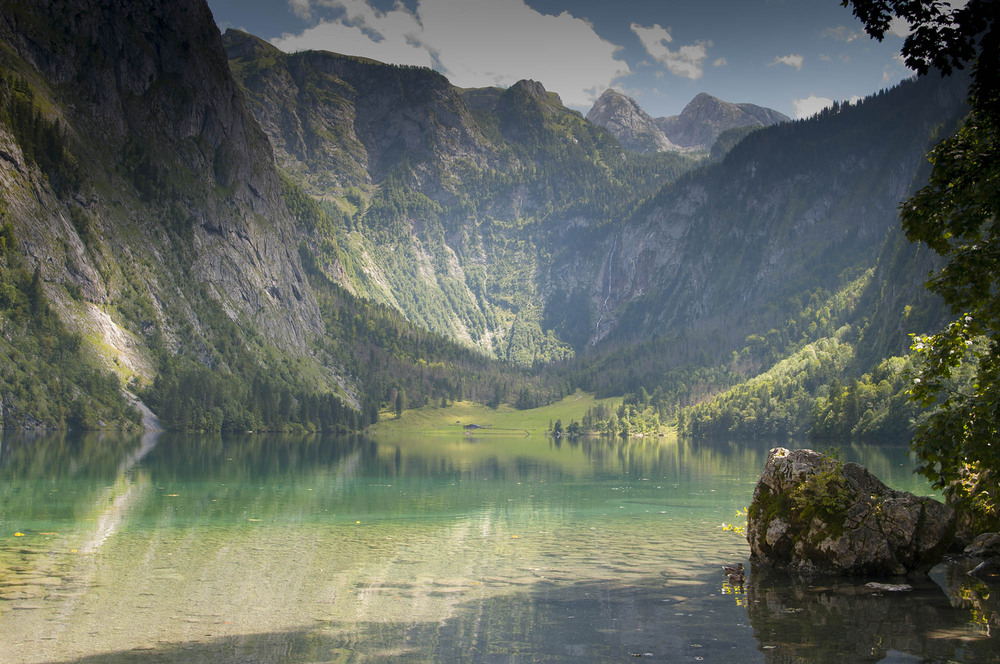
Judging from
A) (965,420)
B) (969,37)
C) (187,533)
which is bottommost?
(187,533)

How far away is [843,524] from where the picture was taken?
3562 cm

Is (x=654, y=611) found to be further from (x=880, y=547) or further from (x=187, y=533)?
(x=187, y=533)

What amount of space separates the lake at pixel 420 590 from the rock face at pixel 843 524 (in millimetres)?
1793

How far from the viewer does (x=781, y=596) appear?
3178 cm

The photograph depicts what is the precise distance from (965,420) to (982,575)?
1649 centimetres

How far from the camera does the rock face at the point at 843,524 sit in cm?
3459

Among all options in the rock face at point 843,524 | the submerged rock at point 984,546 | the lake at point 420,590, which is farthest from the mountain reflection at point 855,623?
the submerged rock at point 984,546

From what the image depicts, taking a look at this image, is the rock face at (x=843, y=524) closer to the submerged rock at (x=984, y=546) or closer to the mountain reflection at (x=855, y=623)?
the mountain reflection at (x=855, y=623)

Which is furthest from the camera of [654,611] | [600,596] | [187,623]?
[600,596]

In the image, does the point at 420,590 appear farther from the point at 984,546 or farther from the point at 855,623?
the point at 984,546

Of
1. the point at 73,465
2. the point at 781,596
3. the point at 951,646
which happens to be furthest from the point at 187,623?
the point at 73,465

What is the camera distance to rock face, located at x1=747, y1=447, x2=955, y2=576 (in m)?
34.6

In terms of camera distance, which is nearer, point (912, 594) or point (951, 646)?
point (951, 646)

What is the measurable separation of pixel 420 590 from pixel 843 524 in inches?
717
